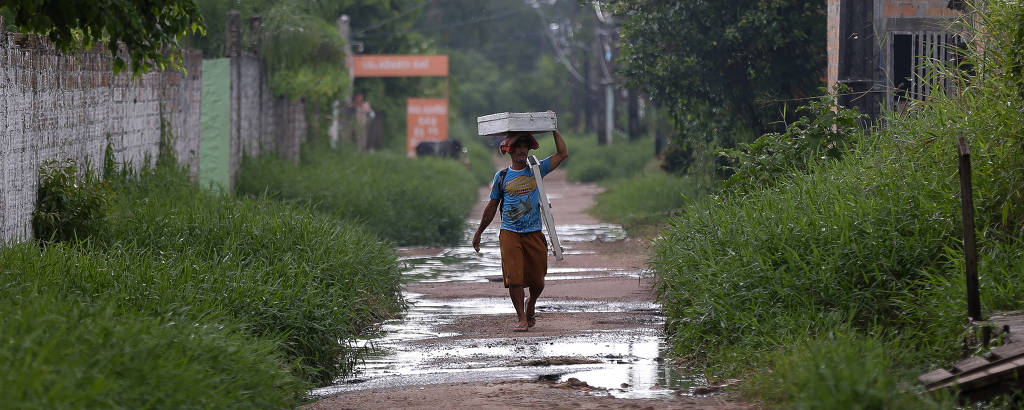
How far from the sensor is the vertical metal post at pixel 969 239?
6004mm

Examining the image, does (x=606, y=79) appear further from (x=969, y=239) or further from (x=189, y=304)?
(x=969, y=239)

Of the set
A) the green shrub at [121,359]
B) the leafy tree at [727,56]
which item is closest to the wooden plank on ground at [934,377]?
the green shrub at [121,359]

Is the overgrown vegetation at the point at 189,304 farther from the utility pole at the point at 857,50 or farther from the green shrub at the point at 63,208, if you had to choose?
the utility pole at the point at 857,50

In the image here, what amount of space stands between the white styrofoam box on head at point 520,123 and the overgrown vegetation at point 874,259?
4.52ft

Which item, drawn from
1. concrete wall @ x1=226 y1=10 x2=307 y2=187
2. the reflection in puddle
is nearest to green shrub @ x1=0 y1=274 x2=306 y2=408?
the reflection in puddle

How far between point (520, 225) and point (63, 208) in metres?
3.46

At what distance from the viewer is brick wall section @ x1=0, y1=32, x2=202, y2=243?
898cm

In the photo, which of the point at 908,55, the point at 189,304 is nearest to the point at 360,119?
the point at 908,55

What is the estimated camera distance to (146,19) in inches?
265

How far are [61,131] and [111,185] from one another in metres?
1.19

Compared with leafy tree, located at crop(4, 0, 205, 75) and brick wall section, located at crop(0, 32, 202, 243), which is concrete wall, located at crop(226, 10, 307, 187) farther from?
leafy tree, located at crop(4, 0, 205, 75)

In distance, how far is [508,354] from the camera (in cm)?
812

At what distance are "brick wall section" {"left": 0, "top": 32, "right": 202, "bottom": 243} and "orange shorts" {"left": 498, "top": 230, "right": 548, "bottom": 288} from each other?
318 centimetres

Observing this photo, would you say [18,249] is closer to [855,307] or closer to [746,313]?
[746,313]
